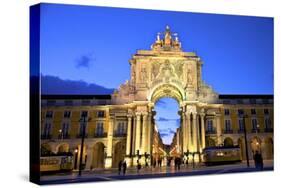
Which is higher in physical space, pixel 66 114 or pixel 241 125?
pixel 66 114

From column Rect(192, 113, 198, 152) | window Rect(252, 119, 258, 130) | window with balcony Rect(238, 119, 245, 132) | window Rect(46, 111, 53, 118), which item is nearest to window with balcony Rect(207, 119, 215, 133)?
column Rect(192, 113, 198, 152)

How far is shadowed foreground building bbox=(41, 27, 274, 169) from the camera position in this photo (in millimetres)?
12094

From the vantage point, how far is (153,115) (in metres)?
13.0

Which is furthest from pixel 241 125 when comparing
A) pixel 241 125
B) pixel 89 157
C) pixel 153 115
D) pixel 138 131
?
pixel 89 157

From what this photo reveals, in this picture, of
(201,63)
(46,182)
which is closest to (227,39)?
(201,63)

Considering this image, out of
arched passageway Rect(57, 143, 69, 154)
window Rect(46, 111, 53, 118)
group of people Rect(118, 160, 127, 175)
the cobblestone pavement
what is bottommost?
the cobblestone pavement

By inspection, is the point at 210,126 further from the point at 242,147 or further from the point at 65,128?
the point at 65,128

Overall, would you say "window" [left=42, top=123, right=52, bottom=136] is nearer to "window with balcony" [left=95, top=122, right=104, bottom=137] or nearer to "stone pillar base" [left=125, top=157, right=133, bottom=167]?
"window with balcony" [left=95, top=122, right=104, bottom=137]

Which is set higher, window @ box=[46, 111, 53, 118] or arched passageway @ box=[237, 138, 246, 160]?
window @ box=[46, 111, 53, 118]

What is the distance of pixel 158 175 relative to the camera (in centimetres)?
1266

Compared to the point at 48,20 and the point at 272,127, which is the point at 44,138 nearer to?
the point at 48,20

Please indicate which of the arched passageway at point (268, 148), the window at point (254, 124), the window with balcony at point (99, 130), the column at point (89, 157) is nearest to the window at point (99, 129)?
the window with balcony at point (99, 130)

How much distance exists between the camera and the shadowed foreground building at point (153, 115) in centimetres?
1209

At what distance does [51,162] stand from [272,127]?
5.58 metres
